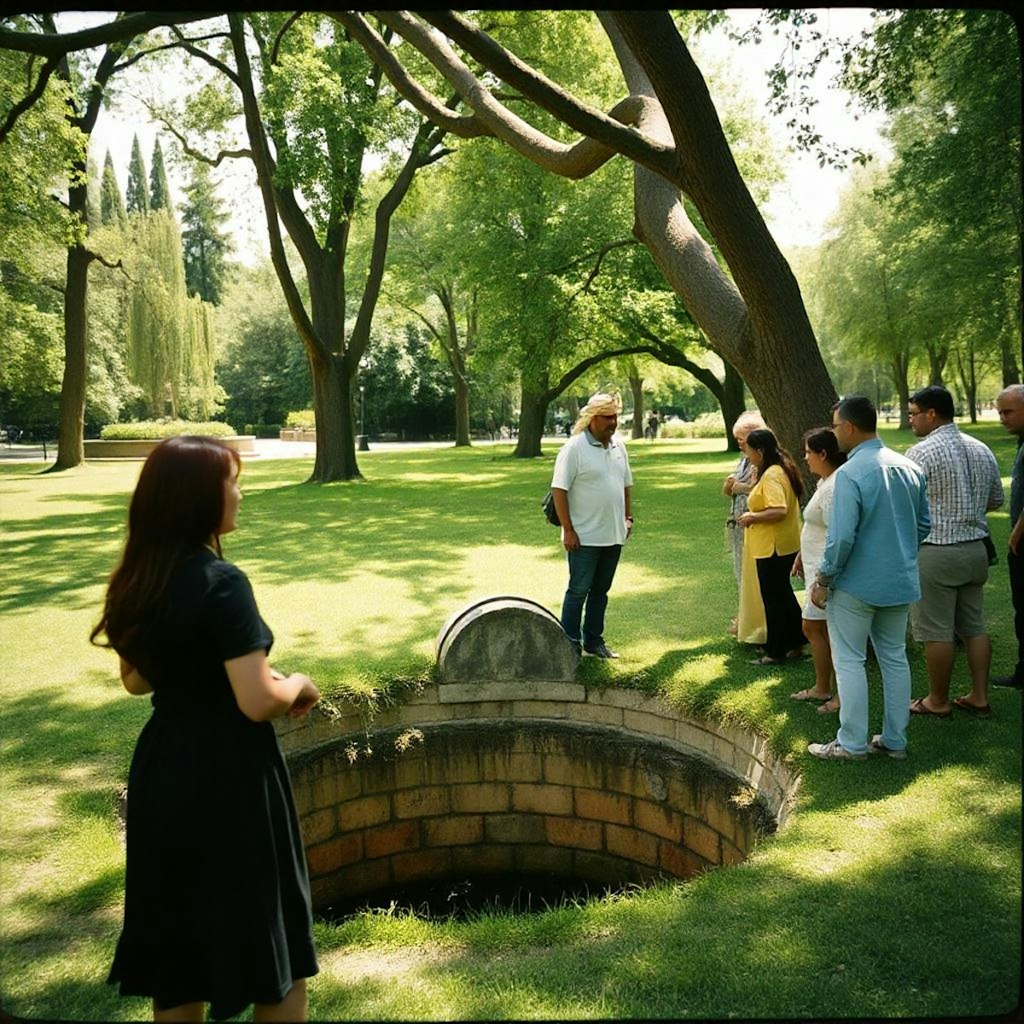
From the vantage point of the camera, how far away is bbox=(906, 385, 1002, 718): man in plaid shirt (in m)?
5.66

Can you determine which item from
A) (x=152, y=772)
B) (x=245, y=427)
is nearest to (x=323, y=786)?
(x=152, y=772)

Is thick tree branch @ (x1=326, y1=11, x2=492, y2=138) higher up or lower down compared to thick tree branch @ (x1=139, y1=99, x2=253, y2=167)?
lower down

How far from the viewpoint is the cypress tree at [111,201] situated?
41.0 metres

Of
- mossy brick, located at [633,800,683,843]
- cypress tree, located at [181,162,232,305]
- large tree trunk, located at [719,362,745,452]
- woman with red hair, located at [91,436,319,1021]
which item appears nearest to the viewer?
woman with red hair, located at [91,436,319,1021]

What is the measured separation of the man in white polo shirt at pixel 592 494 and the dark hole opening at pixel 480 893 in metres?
2.06

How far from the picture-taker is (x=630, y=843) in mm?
7094

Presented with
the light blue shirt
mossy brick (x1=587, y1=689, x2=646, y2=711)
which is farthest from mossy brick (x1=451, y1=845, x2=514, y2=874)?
the light blue shirt

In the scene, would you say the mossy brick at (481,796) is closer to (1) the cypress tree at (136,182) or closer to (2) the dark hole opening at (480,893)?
(2) the dark hole opening at (480,893)

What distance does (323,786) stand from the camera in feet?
22.8

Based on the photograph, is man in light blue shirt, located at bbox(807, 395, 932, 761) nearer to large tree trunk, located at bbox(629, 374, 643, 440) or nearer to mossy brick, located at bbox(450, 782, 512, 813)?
mossy brick, located at bbox(450, 782, 512, 813)

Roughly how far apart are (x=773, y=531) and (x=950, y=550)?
1.31m

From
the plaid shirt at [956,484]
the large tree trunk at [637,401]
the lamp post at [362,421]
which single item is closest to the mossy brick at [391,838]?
the plaid shirt at [956,484]

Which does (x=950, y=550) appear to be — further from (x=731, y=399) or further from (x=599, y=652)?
(x=731, y=399)

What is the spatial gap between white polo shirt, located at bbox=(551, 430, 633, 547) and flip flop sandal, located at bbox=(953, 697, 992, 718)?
103 inches
